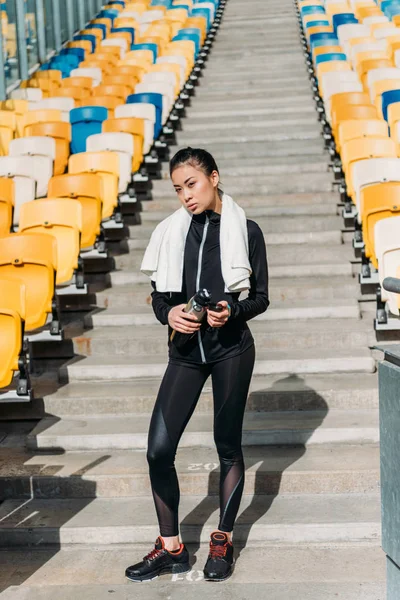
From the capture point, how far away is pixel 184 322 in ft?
10.9

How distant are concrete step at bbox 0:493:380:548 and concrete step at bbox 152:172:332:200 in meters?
4.52

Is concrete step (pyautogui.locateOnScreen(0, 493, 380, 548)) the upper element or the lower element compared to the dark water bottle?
lower

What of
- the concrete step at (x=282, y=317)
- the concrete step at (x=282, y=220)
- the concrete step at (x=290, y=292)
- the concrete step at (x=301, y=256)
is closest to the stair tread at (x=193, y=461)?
the concrete step at (x=282, y=317)

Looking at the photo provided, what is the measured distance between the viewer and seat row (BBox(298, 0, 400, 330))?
19.2ft

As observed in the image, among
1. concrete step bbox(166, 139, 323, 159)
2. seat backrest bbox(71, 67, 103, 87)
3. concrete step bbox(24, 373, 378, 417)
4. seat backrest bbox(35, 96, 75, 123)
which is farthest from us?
seat backrest bbox(71, 67, 103, 87)

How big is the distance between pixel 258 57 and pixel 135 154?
648 cm

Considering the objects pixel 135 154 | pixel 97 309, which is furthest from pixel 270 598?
pixel 135 154

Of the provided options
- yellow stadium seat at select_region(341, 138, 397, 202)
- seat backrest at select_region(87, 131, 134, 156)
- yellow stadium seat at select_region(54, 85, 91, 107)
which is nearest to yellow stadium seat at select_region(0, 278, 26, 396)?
yellow stadium seat at select_region(341, 138, 397, 202)

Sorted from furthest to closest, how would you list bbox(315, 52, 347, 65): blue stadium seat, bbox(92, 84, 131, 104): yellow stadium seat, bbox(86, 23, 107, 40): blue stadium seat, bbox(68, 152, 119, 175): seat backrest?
bbox(86, 23, 107, 40): blue stadium seat
bbox(315, 52, 347, 65): blue stadium seat
bbox(92, 84, 131, 104): yellow stadium seat
bbox(68, 152, 119, 175): seat backrest

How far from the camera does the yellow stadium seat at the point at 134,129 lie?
30.4 ft

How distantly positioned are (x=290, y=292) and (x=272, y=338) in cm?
75

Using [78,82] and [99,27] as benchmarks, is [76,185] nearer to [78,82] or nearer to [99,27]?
[78,82]

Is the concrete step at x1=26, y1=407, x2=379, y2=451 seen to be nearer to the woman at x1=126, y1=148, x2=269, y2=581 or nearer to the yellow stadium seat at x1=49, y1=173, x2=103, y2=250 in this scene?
the woman at x1=126, y1=148, x2=269, y2=581

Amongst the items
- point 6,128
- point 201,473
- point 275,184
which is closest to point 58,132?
point 6,128
